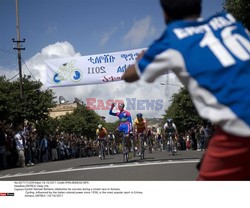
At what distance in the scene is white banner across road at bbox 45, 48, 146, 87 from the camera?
496 cm

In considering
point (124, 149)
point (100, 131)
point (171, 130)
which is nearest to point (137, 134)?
point (124, 149)

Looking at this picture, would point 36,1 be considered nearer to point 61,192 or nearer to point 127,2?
point 127,2

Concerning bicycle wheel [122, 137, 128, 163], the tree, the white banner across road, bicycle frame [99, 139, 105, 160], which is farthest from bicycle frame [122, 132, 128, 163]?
the tree

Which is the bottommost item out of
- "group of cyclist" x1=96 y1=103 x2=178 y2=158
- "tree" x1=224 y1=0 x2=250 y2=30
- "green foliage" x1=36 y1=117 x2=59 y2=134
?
"group of cyclist" x1=96 y1=103 x2=178 y2=158

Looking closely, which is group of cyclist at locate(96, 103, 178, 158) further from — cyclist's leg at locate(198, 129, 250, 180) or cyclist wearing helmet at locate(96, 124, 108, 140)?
cyclist's leg at locate(198, 129, 250, 180)

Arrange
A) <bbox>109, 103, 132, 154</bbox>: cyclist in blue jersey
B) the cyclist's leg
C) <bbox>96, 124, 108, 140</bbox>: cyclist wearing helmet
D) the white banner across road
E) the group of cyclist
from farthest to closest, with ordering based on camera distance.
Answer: the group of cyclist
<bbox>96, 124, 108, 140</bbox>: cyclist wearing helmet
<bbox>109, 103, 132, 154</bbox>: cyclist in blue jersey
the white banner across road
the cyclist's leg

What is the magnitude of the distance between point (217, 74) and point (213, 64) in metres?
0.04

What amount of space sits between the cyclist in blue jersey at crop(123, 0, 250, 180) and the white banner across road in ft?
10.4

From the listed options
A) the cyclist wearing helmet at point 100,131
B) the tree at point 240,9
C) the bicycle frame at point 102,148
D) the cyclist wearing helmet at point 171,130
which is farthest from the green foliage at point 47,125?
the tree at point 240,9

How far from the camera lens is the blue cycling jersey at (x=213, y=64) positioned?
1.59 metres

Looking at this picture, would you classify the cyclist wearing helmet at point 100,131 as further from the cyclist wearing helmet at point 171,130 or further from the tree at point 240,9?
the tree at point 240,9

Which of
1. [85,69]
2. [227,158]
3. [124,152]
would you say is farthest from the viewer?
[124,152]

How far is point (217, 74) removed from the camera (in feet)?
5.28

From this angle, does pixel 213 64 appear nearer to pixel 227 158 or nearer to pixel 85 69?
pixel 227 158
